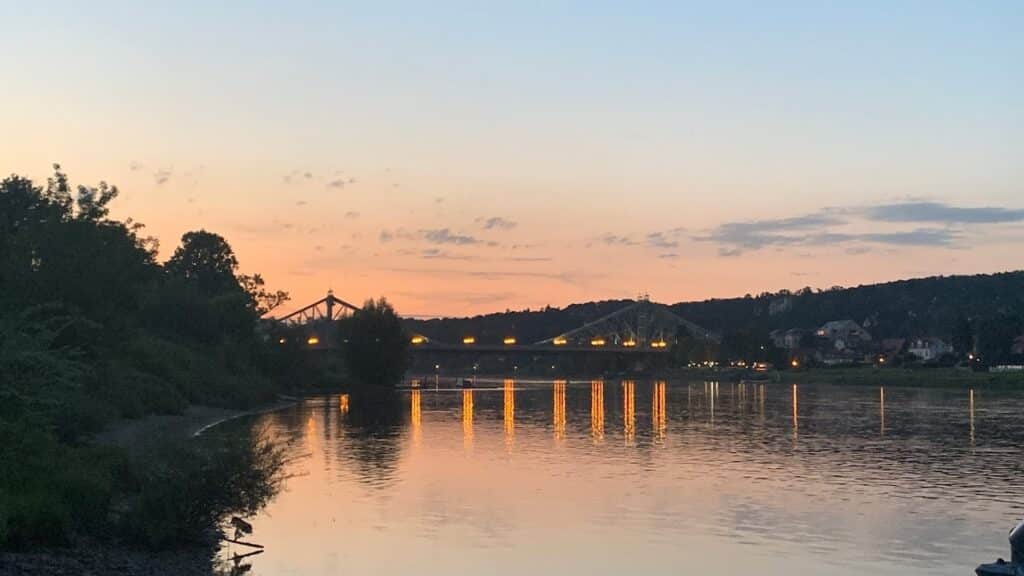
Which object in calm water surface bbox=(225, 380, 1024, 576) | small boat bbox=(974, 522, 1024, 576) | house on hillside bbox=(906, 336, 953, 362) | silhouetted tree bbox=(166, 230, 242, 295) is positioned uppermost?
silhouetted tree bbox=(166, 230, 242, 295)

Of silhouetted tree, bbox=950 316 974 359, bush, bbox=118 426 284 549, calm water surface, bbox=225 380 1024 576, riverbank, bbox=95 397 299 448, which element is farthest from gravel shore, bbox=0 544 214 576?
silhouetted tree, bbox=950 316 974 359

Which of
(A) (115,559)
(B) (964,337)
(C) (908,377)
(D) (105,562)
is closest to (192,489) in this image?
(A) (115,559)

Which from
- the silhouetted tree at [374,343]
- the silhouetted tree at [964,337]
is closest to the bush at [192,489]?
the silhouetted tree at [374,343]

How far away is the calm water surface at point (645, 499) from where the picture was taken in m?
21.5

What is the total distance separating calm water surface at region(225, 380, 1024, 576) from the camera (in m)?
21.5

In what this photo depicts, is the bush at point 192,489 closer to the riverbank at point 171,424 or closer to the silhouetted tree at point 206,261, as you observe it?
the riverbank at point 171,424

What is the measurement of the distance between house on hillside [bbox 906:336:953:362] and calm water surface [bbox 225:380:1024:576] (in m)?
122

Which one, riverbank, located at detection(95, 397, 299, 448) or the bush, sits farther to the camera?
riverbank, located at detection(95, 397, 299, 448)

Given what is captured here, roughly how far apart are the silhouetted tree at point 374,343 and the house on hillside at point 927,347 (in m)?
93.5

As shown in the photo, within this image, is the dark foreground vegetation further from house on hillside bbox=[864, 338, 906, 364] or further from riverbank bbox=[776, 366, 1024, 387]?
house on hillside bbox=[864, 338, 906, 364]

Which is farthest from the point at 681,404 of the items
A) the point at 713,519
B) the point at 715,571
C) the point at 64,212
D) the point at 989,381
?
the point at 715,571

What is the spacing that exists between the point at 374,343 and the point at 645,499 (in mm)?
81973

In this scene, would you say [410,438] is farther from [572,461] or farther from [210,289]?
[210,289]

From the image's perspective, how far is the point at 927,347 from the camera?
583ft
